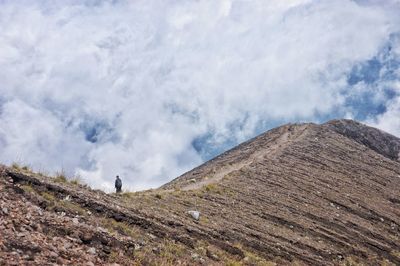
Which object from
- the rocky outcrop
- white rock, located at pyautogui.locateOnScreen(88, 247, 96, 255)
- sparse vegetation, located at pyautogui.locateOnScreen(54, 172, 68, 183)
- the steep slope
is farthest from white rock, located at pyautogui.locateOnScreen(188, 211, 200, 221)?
the rocky outcrop

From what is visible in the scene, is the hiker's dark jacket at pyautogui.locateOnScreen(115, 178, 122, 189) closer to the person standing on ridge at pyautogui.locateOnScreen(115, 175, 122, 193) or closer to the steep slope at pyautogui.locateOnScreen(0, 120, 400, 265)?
the person standing on ridge at pyautogui.locateOnScreen(115, 175, 122, 193)

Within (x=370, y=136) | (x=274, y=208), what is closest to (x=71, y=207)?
(x=274, y=208)

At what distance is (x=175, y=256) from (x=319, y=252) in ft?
33.0

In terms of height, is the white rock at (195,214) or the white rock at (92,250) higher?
the white rock at (195,214)

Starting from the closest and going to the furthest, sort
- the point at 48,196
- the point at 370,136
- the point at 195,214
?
1. the point at 48,196
2. the point at 195,214
3. the point at 370,136

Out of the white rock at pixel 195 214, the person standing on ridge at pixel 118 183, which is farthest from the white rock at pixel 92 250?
the person standing on ridge at pixel 118 183

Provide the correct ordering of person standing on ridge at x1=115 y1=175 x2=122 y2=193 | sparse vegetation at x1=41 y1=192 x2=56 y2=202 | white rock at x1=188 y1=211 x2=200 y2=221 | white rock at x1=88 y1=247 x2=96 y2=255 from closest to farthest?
white rock at x1=88 y1=247 x2=96 y2=255
sparse vegetation at x1=41 y1=192 x2=56 y2=202
white rock at x1=188 y1=211 x2=200 y2=221
person standing on ridge at x1=115 y1=175 x2=122 y2=193

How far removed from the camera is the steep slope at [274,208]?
15133mm

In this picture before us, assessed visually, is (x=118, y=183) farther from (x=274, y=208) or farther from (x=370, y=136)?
(x=370, y=136)

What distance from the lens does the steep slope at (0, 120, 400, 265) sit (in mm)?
15133

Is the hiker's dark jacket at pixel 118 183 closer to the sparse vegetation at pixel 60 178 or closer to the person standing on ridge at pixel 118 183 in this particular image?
the person standing on ridge at pixel 118 183

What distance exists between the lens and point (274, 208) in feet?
81.9

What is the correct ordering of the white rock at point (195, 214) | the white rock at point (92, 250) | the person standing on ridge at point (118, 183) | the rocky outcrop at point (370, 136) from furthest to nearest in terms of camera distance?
the rocky outcrop at point (370, 136) → the person standing on ridge at point (118, 183) → the white rock at point (195, 214) → the white rock at point (92, 250)

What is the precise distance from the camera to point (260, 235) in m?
19.9
